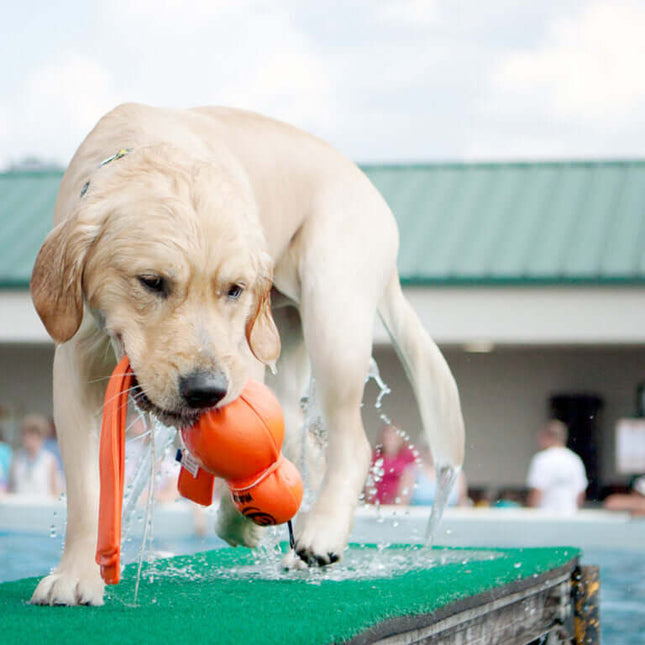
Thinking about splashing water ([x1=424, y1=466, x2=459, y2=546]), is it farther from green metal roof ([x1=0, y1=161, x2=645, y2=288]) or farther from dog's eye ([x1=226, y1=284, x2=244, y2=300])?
green metal roof ([x1=0, y1=161, x2=645, y2=288])

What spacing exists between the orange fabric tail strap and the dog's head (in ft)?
0.26

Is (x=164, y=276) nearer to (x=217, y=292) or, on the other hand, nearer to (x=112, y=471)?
(x=217, y=292)

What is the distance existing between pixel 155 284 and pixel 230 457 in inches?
20.9

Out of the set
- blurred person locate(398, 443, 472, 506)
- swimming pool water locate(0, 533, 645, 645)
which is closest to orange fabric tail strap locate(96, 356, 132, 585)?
swimming pool water locate(0, 533, 645, 645)

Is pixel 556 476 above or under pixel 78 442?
above

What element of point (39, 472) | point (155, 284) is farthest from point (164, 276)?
point (39, 472)

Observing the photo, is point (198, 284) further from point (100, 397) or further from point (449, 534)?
point (449, 534)

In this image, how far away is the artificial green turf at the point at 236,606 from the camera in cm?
248

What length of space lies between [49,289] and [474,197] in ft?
43.1

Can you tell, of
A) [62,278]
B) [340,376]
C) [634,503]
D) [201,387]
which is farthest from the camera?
[634,503]

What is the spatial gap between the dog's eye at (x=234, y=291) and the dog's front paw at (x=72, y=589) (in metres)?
0.92

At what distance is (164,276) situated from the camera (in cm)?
269

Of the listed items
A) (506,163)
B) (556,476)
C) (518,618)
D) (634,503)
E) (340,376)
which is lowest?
(518,618)

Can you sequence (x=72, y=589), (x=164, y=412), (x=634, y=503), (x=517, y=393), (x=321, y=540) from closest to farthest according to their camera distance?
(x=164, y=412) < (x=72, y=589) < (x=321, y=540) < (x=634, y=503) < (x=517, y=393)
